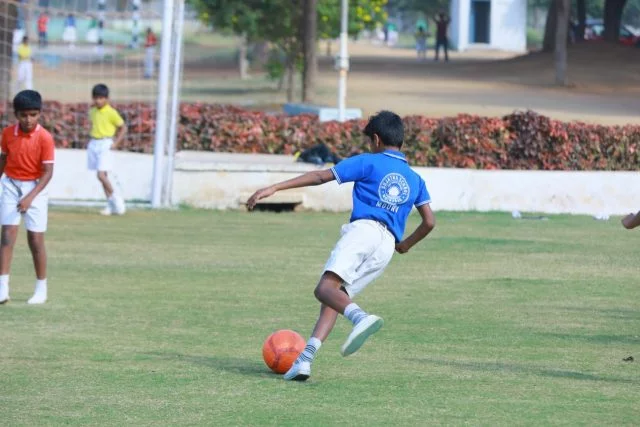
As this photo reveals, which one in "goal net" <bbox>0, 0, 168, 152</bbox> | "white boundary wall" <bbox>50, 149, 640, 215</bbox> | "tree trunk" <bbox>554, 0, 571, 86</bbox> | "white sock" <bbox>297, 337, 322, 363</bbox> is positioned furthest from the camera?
"tree trunk" <bbox>554, 0, 571, 86</bbox>

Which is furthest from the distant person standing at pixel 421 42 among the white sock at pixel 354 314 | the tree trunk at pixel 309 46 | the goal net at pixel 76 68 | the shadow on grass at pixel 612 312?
the white sock at pixel 354 314

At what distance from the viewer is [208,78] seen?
61.4 metres

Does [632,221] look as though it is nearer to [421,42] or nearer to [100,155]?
[100,155]

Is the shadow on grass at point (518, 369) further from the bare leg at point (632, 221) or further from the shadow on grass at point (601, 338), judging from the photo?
the shadow on grass at point (601, 338)

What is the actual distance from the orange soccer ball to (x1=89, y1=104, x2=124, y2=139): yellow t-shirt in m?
11.4

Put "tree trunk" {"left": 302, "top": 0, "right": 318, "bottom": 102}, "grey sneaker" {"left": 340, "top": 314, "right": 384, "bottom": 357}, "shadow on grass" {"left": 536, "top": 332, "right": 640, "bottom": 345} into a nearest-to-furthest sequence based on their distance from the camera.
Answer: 1. "grey sneaker" {"left": 340, "top": 314, "right": 384, "bottom": 357}
2. "shadow on grass" {"left": 536, "top": 332, "right": 640, "bottom": 345}
3. "tree trunk" {"left": 302, "top": 0, "right": 318, "bottom": 102}

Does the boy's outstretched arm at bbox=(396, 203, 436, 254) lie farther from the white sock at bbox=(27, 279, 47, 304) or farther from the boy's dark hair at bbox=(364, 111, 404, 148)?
the white sock at bbox=(27, 279, 47, 304)

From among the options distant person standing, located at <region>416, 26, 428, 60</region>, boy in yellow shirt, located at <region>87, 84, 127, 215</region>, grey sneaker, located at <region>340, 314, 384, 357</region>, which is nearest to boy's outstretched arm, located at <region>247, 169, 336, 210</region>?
grey sneaker, located at <region>340, 314, 384, 357</region>

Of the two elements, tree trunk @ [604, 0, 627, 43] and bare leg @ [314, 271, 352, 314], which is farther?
tree trunk @ [604, 0, 627, 43]

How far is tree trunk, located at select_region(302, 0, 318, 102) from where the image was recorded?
124ft

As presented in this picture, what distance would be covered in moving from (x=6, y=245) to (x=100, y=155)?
781cm

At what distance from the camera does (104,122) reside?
19891 mm

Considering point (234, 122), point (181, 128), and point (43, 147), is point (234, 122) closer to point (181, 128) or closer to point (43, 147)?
point (181, 128)

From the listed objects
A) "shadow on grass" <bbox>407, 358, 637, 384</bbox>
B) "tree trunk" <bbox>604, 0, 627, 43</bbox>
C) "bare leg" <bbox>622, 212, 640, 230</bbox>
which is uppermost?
"tree trunk" <bbox>604, 0, 627, 43</bbox>
